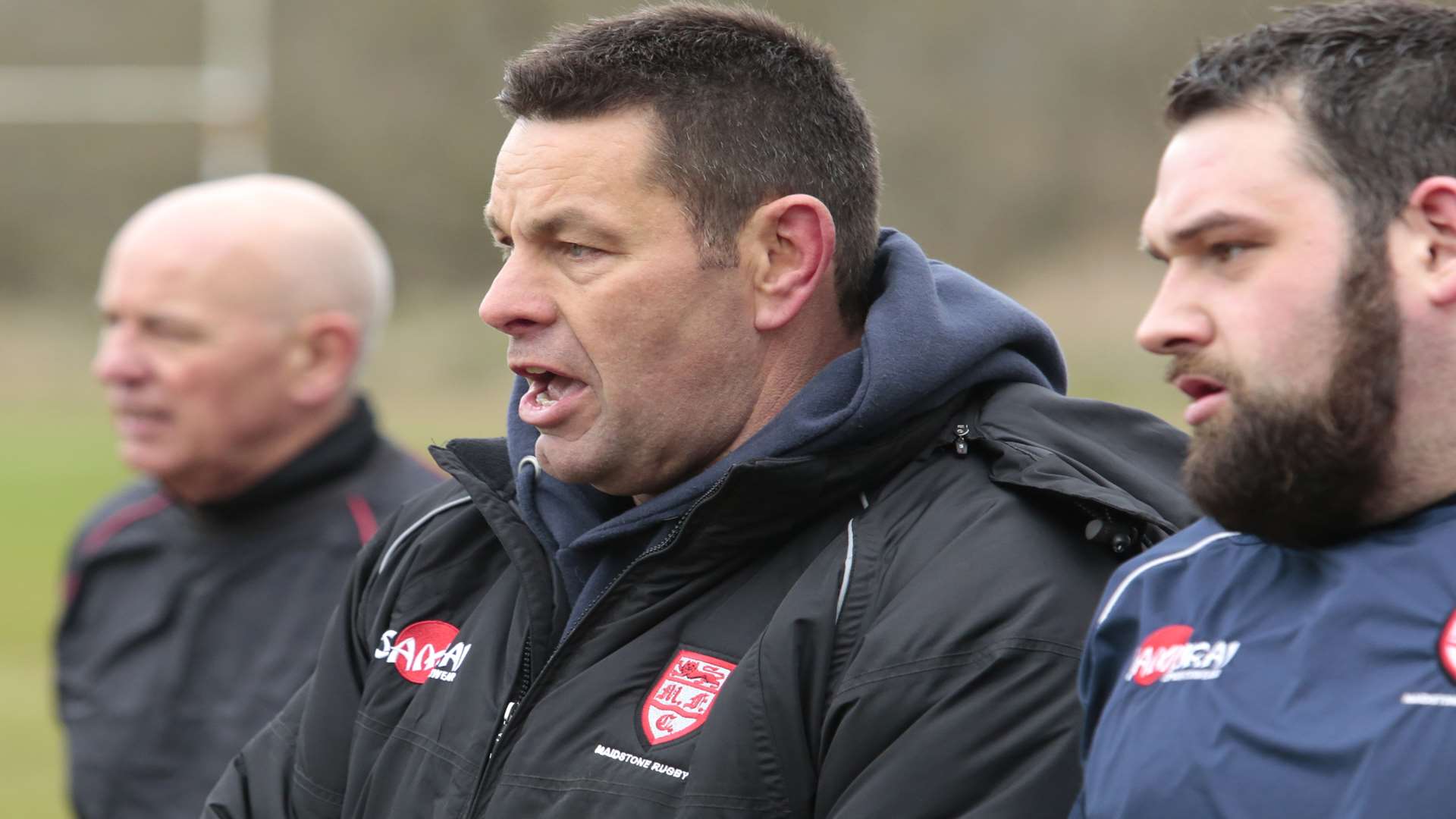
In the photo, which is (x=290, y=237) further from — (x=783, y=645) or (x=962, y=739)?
(x=962, y=739)

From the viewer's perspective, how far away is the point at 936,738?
1.89 metres

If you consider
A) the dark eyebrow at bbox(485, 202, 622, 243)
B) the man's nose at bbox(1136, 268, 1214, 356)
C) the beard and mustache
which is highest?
the dark eyebrow at bbox(485, 202, 622, 243)

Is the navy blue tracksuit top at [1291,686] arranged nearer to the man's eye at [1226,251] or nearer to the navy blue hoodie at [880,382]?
the man's eye at [1226,251]

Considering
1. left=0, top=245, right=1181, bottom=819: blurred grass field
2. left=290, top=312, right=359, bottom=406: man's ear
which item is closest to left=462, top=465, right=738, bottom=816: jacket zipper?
left=290, top=312, right=359, bottom=406: man's ear

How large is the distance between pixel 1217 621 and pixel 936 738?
0.32 metres

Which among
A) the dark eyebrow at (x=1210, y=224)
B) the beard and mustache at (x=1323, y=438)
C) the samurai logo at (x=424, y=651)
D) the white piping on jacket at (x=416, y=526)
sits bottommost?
the samurai logo at (x=424, y=651)

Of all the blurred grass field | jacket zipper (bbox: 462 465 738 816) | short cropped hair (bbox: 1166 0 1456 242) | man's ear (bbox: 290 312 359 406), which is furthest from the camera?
the blurred grass field

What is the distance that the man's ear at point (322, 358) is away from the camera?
12.9 ft

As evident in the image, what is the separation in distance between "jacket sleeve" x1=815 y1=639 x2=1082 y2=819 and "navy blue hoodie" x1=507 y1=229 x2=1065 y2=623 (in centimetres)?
36

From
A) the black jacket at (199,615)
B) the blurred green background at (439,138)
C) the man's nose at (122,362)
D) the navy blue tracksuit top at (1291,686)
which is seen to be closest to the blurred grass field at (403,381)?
the blurred green background at (439,138)

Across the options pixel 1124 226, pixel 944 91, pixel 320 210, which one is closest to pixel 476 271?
pixel 944 91

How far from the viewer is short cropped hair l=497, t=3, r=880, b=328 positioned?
233 cm

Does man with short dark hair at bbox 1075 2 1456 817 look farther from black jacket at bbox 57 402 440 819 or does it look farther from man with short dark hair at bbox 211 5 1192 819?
black jacket at bbox 57 402 440 819

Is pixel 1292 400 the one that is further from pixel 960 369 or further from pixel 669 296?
pixel 669 296
